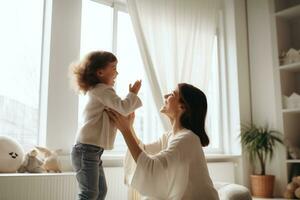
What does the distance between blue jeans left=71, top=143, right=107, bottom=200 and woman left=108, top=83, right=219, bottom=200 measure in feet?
0.58

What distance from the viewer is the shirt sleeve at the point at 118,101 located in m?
1.60

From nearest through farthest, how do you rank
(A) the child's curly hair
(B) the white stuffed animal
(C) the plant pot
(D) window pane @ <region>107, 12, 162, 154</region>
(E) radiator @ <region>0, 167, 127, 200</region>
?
(A) the child's curly hair → (E) radiator @ <region>0, 167, 127, 200</region> → (B) the white stuffed animal → (D) window pane @ <region>107, 12, 162, 154</region> → (C) the plant pot

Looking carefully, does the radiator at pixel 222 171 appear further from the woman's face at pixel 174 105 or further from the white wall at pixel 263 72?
the woman's face at pixel 174 105

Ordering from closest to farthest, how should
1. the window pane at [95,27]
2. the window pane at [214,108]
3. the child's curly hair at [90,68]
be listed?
the child's curly hair at [90,68]
the window pane at [95,27]
the window pane at [214,108]

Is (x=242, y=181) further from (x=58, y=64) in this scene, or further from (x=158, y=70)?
(x=58, y=64)

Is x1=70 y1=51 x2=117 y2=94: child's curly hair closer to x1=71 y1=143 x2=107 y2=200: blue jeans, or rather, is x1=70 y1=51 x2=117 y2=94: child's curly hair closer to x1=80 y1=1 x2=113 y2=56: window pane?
x1=71 y1=143 x2=107 y2=200: blue jeans

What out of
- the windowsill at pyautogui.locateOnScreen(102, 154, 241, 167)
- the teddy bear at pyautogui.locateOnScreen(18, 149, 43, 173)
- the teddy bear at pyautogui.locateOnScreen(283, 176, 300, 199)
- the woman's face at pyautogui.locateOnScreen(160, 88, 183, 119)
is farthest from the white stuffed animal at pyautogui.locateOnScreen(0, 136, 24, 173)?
the teddy bear at pyautogui.locateOnScreen(283, 176, 300, 199)

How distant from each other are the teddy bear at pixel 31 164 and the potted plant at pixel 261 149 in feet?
6.74

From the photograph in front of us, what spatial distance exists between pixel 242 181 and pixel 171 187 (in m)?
1.98

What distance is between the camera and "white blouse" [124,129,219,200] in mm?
1590

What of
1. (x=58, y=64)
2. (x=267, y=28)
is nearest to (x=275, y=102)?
(x=267, y=28)

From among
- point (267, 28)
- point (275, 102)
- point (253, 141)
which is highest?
point (267, 28)

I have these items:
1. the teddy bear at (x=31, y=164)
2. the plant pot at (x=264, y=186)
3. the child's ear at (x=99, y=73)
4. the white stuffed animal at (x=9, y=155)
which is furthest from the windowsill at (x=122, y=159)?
the child's ear at (x=99, y=73)

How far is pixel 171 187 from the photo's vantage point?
5.32ft
